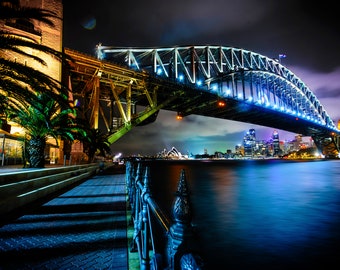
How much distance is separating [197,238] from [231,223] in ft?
32.9

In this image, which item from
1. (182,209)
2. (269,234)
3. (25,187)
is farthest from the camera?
(269,234)

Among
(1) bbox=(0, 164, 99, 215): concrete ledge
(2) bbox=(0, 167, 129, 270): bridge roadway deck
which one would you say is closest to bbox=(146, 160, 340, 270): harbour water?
(2) bbox=(0, 167, 129, 270): bridge roadway deck

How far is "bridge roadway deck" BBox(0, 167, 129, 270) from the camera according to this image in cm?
319

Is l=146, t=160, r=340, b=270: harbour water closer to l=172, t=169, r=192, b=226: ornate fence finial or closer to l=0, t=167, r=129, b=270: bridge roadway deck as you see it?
l=172, t=169, r=192, b=226: ornate fence finial

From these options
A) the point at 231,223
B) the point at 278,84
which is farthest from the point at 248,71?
the point at 231,223

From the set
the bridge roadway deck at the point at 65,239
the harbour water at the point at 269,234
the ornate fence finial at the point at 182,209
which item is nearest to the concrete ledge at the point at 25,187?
the bridge roadway deck at the point at 65,239

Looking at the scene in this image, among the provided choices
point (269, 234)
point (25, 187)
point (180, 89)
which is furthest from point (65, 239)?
point (180, 89)

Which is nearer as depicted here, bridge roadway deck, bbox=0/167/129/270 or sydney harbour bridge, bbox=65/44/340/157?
bridge roadway deck, bbox=0/167/129/270

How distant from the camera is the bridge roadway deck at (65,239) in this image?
3.19 m

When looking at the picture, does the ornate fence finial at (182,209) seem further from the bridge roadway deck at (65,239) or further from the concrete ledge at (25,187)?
the concrete ledge at (25,187)

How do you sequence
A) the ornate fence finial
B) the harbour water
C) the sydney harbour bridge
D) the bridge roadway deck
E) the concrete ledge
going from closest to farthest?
the ornate fence finial
the bridge roadway deck
the concrete ledge
the harbour water
the sydney harbour bridge

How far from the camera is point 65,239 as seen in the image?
407 centimetres

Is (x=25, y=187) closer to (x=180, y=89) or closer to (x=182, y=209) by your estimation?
(x=182, y=209)

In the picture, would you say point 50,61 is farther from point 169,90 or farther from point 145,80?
point 169,90
